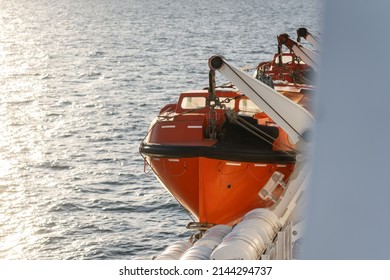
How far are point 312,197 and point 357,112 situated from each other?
0.14 m

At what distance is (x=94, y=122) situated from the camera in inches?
1293

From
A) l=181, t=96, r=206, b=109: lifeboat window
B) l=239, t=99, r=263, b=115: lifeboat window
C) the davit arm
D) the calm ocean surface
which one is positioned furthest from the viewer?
the calm ocean surface

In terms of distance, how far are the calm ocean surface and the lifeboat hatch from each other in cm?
293

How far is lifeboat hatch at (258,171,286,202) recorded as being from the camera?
1245cm

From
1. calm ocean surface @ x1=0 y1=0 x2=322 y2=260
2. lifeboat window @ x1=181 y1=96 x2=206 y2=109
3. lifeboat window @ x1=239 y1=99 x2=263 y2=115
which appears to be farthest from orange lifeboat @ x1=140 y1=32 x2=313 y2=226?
calm ocean surface @ x1=0 y1=0 x2=322 y2=260

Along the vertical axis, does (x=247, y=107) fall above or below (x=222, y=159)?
above

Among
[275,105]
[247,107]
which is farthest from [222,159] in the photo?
[275,105]

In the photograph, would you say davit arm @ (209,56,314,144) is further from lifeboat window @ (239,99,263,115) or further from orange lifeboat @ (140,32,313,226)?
lifeboat window @ (239,99,263,115)

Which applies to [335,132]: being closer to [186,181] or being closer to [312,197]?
[312,197]

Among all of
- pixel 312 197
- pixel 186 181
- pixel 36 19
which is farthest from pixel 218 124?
pixel 36 19

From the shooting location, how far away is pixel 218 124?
13.1m

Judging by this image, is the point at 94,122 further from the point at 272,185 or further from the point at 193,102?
the point at 272,185

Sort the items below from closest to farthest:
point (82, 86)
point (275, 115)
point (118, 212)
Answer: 1. point (275, 115)
2. point (118, 212)
3. point (82, 86)

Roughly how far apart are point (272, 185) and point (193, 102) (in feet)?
7.64
